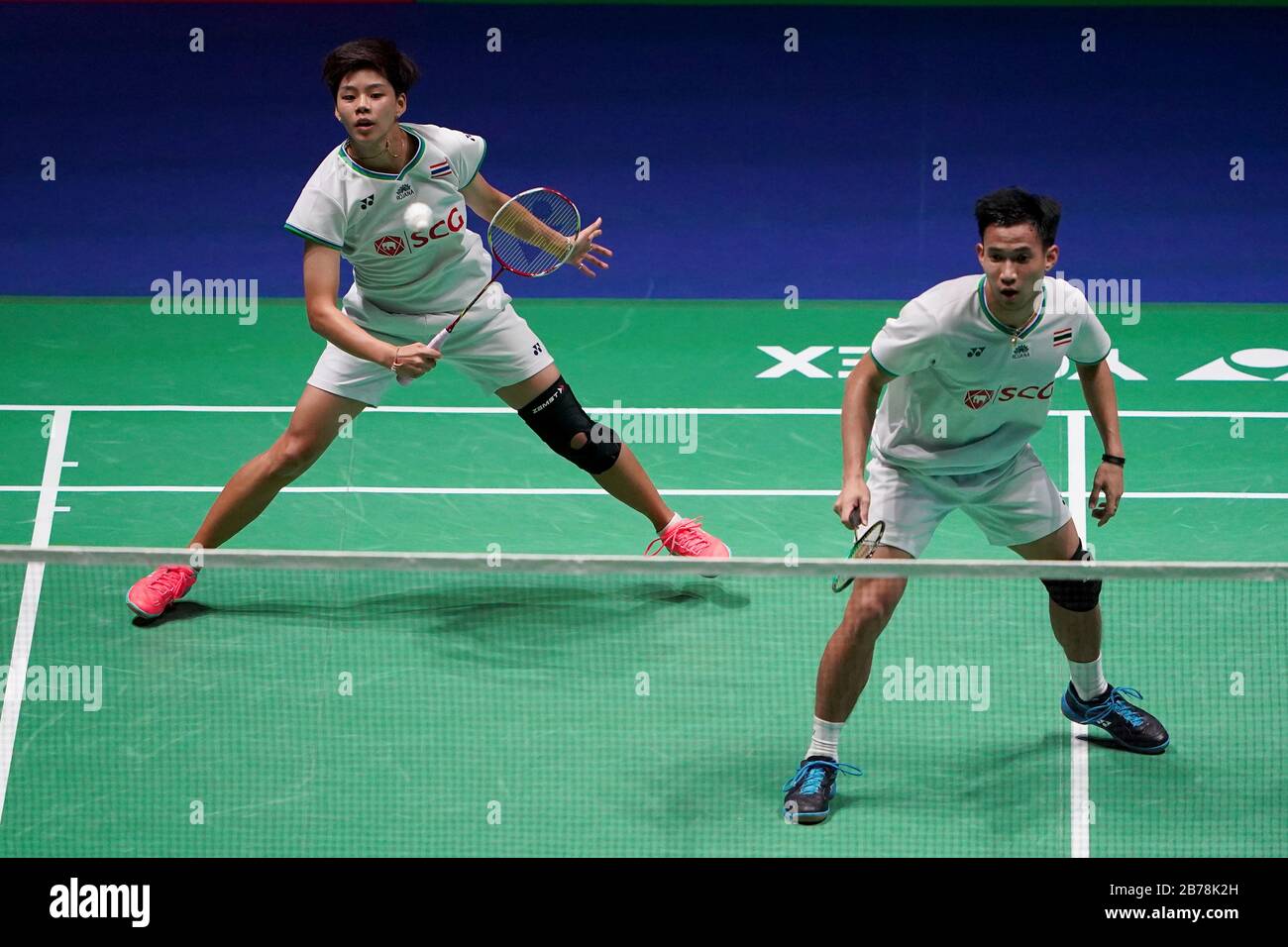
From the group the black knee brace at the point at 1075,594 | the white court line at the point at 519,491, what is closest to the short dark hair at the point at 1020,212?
the black knee brace at the point at 1075,594

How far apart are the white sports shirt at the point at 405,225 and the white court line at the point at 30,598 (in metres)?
1.53

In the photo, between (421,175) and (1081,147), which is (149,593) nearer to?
(421,175)

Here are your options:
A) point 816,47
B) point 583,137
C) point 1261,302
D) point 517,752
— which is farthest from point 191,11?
point 517,752

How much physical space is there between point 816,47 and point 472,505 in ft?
16.0

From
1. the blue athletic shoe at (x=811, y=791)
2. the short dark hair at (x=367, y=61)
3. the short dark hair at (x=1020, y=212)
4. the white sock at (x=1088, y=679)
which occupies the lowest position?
the blue athletic shoe at (x=811, y=791)

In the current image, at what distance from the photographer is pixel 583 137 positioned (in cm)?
1129

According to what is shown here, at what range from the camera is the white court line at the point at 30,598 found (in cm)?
584

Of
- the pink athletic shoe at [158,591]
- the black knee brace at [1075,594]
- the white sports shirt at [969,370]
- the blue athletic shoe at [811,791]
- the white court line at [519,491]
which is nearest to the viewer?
the white sports shirt at [969,370]

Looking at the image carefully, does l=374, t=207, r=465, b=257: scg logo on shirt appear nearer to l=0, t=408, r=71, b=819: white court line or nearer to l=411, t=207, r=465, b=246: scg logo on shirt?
l=411, t=207, r=465, b=246: scg logo on shirt

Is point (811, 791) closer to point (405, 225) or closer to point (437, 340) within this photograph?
point (437, 340)

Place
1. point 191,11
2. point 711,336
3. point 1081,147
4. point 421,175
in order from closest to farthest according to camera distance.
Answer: point 421,175 < point 711,336 < point 1081,147 < point 191,11

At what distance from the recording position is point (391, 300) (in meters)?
6.84

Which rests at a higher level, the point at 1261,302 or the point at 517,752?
the point at 1261,302

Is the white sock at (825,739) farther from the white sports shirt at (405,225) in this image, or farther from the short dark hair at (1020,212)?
the white sports shirt at (405,225)
